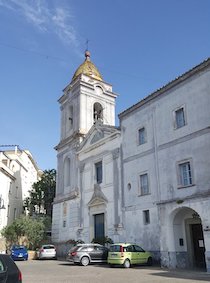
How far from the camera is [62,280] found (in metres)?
14.0

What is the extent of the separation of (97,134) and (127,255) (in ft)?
44.3

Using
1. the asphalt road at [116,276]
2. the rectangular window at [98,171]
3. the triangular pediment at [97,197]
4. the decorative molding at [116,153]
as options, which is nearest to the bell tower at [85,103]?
the rectangular window at [98,171]

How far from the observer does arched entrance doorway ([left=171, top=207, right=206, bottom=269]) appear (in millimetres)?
19891

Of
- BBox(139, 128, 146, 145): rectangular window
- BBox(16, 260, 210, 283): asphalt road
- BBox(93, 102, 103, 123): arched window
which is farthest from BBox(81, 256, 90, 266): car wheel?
BBox(93, 102, 103, 123): arched window

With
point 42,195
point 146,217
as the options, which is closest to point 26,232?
point 42,195

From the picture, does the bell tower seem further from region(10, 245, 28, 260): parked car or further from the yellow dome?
region(10, 245, 28, 260): parked car

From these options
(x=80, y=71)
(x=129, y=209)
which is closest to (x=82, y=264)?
(x=129, y=209)

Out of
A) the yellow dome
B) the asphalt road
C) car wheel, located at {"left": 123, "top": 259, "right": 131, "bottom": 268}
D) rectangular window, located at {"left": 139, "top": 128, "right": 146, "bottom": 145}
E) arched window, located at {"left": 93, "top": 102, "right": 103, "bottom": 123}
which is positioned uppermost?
the yellow dome

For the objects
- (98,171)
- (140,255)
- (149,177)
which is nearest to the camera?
(140,255)

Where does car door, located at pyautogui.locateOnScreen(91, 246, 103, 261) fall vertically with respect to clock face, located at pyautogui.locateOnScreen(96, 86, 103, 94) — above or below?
below

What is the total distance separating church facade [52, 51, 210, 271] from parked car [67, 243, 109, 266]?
7.70 ft

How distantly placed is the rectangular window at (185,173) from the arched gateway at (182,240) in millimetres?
1597

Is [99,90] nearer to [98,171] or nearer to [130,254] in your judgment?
[98,171]

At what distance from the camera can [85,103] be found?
35.5 metres
